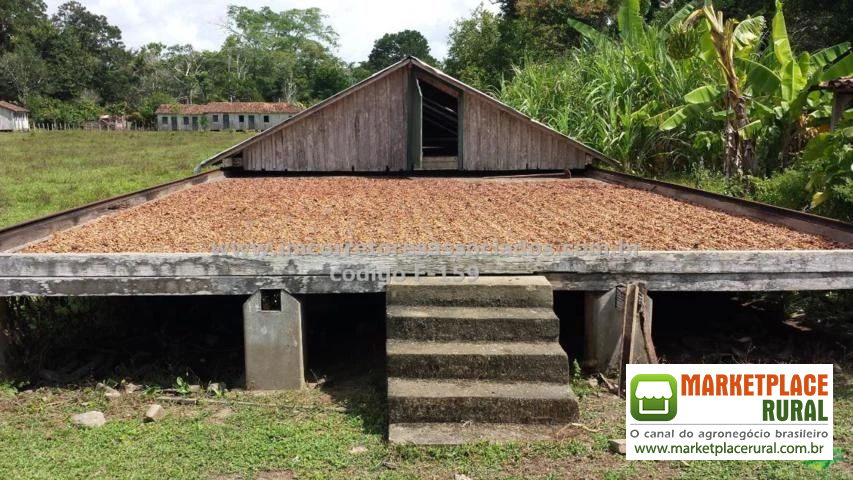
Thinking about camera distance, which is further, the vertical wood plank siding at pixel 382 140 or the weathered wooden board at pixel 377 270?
the vertical wood plank siding at pixel 382 140

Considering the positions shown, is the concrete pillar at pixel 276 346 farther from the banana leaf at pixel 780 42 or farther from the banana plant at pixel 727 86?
the banana leaf at pixel 780 42

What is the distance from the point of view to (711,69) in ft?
39.1

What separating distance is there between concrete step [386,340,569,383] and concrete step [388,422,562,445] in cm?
31

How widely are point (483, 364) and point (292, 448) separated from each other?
1192 mm

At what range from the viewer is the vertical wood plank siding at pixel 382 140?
11.0 metres

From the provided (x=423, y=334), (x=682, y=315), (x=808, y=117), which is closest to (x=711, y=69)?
(x=808, y=117)

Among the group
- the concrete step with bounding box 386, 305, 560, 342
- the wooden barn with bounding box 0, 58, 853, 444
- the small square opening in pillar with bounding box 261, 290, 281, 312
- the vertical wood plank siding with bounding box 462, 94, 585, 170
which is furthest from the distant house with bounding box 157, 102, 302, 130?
the concrete step with bounding box 386, 305, 560, 342

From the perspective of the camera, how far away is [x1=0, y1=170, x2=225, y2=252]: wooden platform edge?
505 cm

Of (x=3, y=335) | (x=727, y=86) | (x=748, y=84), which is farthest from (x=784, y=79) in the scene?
(x=3, y=335)

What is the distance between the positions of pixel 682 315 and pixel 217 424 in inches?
165

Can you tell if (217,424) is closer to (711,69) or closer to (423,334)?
(423,334)

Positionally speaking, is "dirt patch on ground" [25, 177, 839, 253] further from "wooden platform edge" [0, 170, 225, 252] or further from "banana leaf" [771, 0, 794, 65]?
"banana leaf" [771, 0, 794, 65]

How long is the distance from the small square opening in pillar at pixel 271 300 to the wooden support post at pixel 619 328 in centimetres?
219

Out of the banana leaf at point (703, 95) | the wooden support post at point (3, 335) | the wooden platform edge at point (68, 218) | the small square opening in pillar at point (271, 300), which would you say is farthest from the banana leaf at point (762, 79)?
the wooden support post at point (3, 335)
